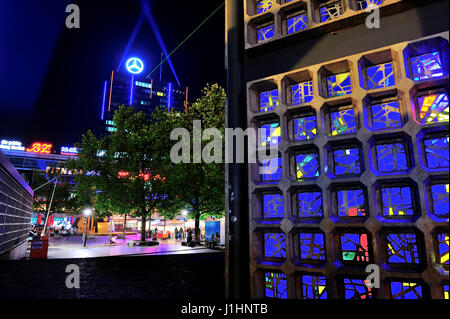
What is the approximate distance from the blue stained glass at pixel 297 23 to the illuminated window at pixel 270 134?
164 centimetres

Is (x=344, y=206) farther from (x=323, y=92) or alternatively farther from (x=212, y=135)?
(x=212, y=135)

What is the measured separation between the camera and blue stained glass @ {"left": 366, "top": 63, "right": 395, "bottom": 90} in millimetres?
3793

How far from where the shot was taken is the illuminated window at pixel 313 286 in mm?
3804

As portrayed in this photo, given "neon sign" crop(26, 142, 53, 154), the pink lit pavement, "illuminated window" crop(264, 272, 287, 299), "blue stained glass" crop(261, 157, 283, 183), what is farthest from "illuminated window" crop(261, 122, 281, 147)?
"neon sign" crop(26, 142, 53, 154)

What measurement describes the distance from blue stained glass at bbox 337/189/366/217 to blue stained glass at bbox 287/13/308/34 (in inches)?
108

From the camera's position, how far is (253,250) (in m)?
4.23

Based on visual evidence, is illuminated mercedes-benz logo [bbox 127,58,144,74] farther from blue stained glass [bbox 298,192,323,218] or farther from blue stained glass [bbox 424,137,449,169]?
blue stained glass [bbox 424,137,449,169]

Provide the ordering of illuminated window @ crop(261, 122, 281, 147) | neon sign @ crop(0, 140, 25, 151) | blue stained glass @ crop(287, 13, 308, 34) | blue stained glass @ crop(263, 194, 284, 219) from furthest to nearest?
neon sign @ crop(0, 140, 25, 151)
blue stained glass @ crop(287, 13, 308, 34)
illuminated window @ crop(261, 122, 281, 147)
blue stained glass @ crop(263, 194, 284, 219)

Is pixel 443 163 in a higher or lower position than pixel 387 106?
lower

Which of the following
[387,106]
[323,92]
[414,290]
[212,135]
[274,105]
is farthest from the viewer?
[212,135]

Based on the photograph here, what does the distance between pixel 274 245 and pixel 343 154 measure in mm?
1723

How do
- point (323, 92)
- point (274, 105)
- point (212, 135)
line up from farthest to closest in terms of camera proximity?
1. point (212, 135)
2. point (274, 105)
3. point (323, 92)
